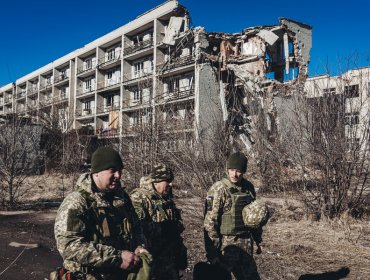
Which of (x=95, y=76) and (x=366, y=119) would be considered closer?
(x=366, y=119)

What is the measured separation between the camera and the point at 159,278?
328cm

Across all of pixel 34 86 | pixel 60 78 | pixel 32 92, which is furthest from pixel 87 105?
pixel 34 86

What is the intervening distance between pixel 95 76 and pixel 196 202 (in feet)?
93.1

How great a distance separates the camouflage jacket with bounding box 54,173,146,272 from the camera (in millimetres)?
2182

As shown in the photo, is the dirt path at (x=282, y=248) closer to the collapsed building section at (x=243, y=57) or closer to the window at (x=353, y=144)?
the window at (x=353, y=144)

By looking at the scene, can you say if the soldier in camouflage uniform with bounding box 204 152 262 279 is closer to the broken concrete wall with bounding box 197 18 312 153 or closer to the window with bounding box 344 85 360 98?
the window with bounding box 344 85 360 98

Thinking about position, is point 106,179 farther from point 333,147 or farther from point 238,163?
point 333,147

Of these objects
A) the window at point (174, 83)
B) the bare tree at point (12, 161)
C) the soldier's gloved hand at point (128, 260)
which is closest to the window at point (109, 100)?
the window at point (174, 83)

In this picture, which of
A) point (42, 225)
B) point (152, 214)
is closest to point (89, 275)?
point (152, 214)

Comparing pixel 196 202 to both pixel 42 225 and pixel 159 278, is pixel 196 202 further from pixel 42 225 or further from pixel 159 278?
pixel 159 278

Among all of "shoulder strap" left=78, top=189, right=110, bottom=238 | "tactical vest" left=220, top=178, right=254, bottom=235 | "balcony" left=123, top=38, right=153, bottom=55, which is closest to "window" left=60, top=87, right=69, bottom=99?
"balcony" left=123, top=38, right=153, bottom=55

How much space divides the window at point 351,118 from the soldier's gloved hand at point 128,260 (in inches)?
270

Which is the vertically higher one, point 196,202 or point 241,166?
point 241,166

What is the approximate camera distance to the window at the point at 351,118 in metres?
7.68
